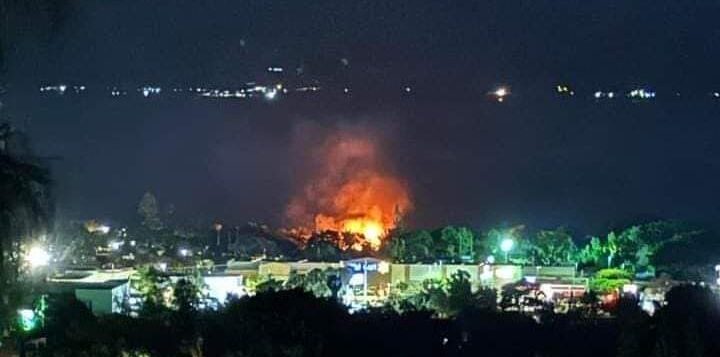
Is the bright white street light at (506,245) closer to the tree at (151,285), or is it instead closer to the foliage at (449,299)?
the foliage at (449,299)

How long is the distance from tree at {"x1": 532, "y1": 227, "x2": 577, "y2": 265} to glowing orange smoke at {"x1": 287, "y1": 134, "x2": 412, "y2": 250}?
7.60 feet

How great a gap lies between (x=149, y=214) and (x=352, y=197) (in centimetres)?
454

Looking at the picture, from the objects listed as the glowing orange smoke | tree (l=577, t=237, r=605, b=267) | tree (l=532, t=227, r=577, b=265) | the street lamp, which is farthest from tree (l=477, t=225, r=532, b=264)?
the glowing orange smoke

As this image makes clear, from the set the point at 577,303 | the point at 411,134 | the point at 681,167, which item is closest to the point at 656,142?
the point at 681,167

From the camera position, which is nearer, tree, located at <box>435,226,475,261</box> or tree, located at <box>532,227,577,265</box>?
tree, located at <box>532,227,577,265</box>

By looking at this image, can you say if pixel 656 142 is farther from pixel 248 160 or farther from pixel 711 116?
pixel 248 160

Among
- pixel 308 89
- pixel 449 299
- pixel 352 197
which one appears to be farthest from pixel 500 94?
pixel 449 299

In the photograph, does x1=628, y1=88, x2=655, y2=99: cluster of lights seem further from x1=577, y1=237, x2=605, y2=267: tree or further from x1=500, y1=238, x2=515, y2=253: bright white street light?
x1=577, y1=237, x2=605, y2=267: tree

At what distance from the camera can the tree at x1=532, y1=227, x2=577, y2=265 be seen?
14.1 meters

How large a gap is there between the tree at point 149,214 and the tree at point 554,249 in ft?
17.8

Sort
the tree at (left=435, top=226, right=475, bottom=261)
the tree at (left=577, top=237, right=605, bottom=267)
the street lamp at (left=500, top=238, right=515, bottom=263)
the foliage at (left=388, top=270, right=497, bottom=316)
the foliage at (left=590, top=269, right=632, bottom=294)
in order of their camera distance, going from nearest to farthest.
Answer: the foliage at (left=388, top=270, right=497, bottom=316) → the foliage at (left=590, top=269, right=632, bottom=294) → the tree at (left=577, top=237, right=605, bottom=267) → the tree at (left=435, top=226, right=475, bottom=261) → the street lamp at (left=500, top=238, right=515, bottom=263)

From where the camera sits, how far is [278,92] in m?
37.5

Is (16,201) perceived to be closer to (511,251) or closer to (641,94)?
(511,251)

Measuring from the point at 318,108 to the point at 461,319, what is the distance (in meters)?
27.1
